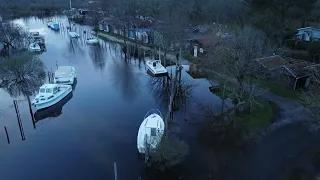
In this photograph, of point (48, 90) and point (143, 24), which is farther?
point (143, 24)

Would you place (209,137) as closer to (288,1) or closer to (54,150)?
(54,150)

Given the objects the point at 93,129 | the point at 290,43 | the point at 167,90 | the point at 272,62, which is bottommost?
the point at 93,129

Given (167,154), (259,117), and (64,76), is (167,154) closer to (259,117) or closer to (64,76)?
(259,117)

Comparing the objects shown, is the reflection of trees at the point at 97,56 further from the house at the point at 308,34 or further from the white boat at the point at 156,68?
the house at the point at 308,34

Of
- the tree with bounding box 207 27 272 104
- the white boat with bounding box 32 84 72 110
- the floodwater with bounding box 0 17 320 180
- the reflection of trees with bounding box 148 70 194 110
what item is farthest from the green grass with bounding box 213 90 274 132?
the white boat with bounding box 32 84 72 110

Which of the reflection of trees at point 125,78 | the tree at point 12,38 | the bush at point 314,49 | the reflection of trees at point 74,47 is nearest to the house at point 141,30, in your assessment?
the reflection of trees at point 125,78

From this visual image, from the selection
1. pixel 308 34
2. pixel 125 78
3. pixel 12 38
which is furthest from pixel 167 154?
pixel 308 34
